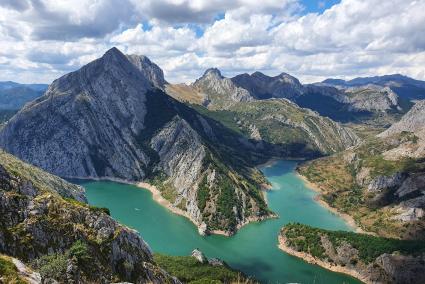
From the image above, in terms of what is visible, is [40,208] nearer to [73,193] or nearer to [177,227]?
[73,193]

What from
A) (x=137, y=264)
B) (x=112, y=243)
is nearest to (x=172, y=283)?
(x=137, y=264)

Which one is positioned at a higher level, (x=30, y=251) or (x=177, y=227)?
(x=30, y=251)

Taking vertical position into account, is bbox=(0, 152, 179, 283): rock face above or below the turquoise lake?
above

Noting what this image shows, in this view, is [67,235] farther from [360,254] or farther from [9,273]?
[360,254]

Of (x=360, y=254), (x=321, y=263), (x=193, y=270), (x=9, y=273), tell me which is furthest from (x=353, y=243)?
(x=9, y=273)

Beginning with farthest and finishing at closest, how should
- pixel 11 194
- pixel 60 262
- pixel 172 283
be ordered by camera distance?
1. pixel 172 283
2. pixel 11 194
3. pixel 60 262

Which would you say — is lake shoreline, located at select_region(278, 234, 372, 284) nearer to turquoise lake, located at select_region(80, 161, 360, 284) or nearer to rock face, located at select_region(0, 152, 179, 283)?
turquoise lake, located at select_region(80, 161, 360, 284)

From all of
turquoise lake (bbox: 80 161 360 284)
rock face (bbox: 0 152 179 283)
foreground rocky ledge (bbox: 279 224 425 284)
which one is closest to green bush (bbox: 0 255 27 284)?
rock face (bbox: 0 152 179 283)
